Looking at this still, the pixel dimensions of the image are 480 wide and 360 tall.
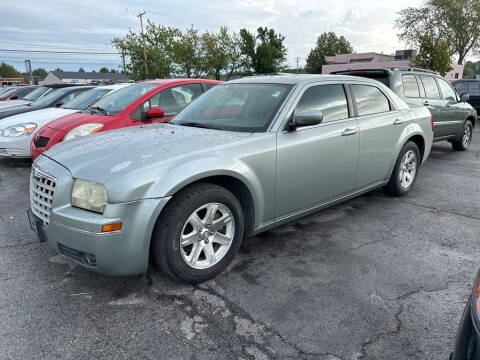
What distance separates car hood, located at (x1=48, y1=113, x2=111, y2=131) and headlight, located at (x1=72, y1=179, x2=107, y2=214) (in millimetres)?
3423

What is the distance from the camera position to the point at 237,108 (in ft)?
12.0

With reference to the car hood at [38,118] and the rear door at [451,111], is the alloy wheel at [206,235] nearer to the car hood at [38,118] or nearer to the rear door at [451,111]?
the car hood at [38,118]

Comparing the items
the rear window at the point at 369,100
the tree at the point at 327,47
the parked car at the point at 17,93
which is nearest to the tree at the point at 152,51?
the parked car at the point at 17,93

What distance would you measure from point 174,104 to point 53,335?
4508 millimetres

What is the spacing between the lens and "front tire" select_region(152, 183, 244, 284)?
8.62ft

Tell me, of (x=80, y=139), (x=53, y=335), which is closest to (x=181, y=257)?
(x=53, y=335)

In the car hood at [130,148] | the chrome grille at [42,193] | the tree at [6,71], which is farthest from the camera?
the tree at [6,71]

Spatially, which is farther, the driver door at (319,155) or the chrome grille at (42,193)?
the driver door at (319,155)

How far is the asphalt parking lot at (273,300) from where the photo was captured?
2223mm

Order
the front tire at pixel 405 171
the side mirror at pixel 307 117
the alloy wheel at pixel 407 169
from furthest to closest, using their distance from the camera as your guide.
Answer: the alloy wheel at pixel 407 169 < the front tire at pixel 405 171 < the side mirror at pixel 307 117

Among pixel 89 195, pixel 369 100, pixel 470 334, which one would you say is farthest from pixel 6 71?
pixel 470 334

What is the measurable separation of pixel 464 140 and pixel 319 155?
6656mm

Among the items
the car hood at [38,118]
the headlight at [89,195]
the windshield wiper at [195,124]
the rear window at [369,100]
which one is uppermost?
the rear window at [369,100]

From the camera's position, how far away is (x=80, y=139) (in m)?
3.41
